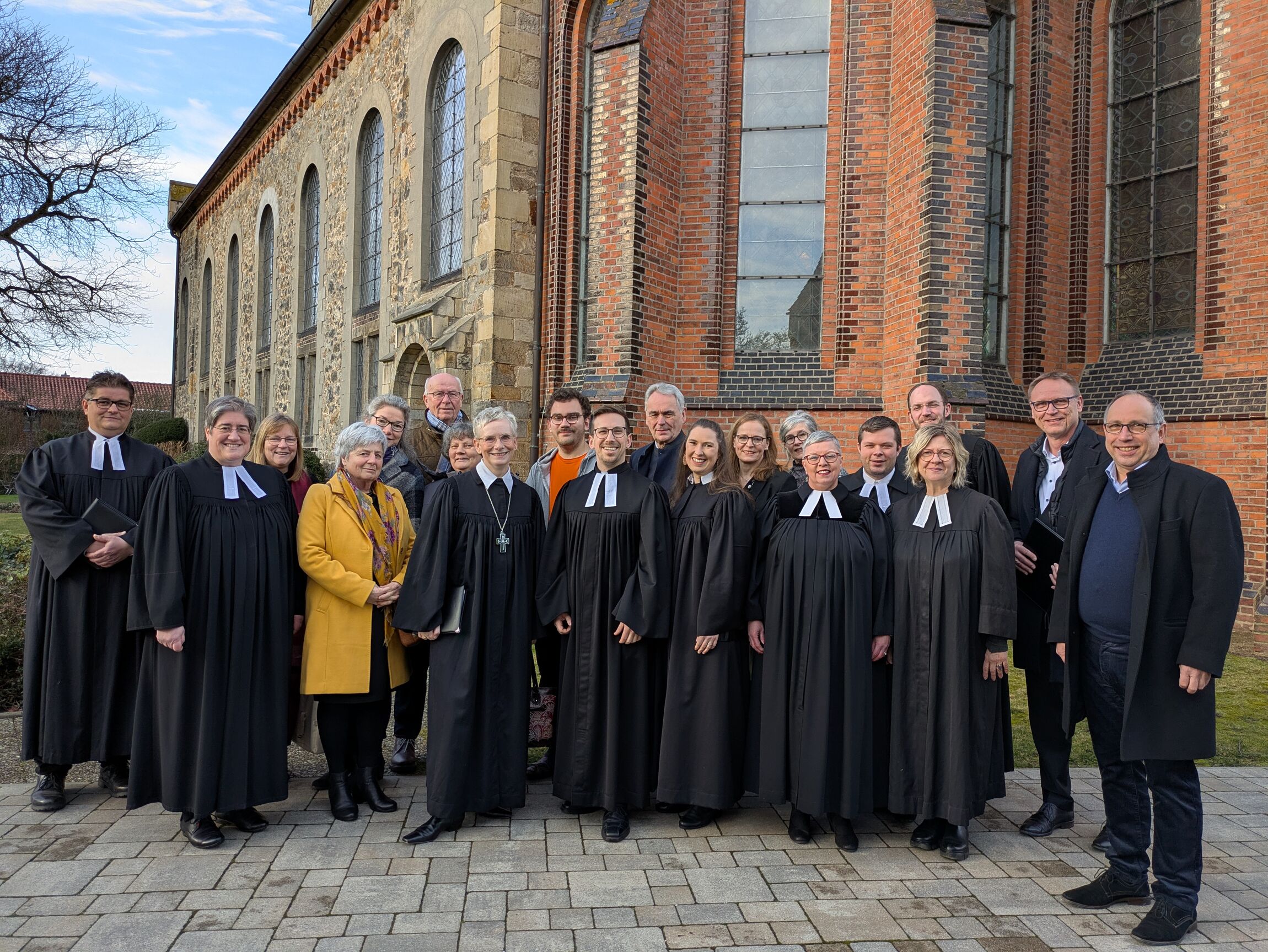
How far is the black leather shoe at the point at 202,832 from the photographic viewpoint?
411cm

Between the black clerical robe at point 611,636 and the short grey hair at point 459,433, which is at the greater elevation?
the short grey hair at point 459,433

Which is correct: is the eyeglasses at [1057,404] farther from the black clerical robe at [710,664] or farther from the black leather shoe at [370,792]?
the black leather shoe at [370,792]

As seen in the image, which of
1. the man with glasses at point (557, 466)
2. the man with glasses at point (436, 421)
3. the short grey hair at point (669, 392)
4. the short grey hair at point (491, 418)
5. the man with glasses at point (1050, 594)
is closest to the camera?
the man with glasses at point (1050, 594)

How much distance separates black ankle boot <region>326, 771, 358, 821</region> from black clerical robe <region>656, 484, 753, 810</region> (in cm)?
156

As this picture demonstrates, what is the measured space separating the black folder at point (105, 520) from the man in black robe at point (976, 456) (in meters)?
4.20

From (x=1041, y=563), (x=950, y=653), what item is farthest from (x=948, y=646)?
(x=1041, y=563)

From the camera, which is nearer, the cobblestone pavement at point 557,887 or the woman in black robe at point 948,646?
the cobblestone pavement at point 557,887

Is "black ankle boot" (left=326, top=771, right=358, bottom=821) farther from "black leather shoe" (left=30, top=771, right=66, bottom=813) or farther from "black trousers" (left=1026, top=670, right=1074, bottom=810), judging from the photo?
"black trousers" (left=1026, top=670, right=1074, bottom=810)

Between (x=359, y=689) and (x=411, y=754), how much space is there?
105 centimetres

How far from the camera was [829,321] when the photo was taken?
10.4 metres

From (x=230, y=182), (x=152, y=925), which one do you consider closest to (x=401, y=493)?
(x=152, y=925)

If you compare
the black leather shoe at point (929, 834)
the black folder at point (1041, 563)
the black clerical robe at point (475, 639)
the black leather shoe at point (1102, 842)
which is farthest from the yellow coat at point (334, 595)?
the black leather shoe at point (1102, 842)

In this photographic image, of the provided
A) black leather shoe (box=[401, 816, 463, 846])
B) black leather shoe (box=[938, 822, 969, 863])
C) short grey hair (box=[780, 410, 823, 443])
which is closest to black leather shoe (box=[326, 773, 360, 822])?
black leather shoe (box=[401, 816, 463, 846])

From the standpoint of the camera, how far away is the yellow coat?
175 inches
